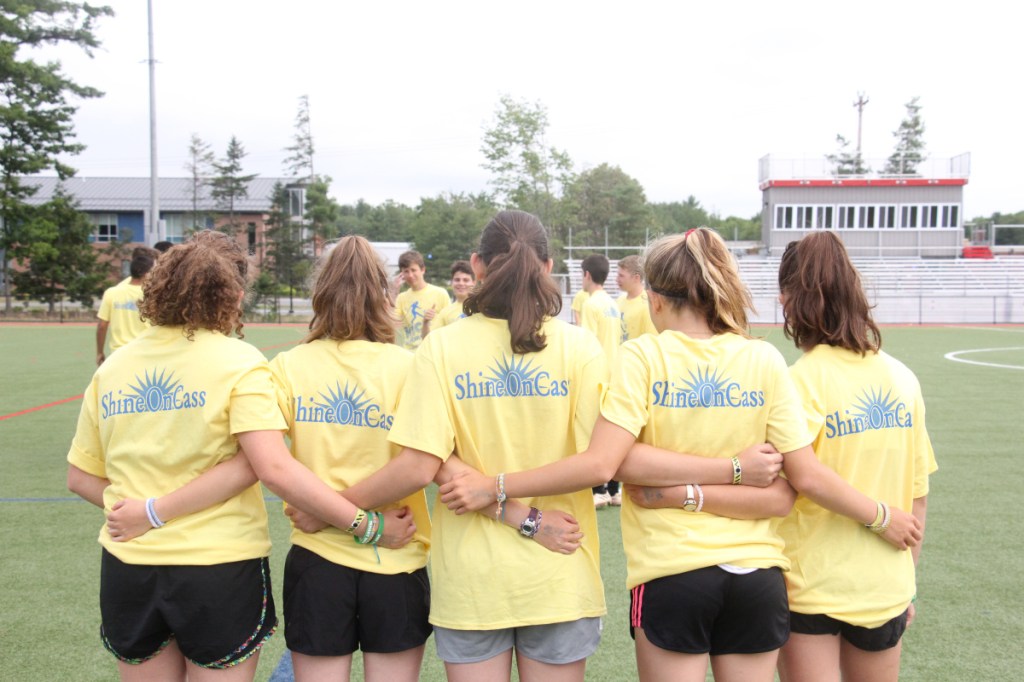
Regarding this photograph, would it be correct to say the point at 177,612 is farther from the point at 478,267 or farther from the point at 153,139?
the point at 153,139

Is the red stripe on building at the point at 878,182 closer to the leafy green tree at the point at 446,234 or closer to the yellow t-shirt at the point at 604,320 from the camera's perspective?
the leafy green tree at the point at 446,234

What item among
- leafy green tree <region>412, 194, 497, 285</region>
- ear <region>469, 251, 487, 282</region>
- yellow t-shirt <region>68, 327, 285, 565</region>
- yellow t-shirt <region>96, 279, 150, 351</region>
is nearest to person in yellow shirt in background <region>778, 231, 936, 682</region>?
ear <region>469, 251, 487, 282</region>

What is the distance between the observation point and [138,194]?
2472 inches

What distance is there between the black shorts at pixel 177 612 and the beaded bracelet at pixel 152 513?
13cm

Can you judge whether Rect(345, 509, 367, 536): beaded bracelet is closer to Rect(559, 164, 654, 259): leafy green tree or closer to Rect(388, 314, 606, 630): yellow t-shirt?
Rect(388, 314, 606, 630): yellow t-shirt

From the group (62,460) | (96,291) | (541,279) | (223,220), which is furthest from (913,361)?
(223,220)

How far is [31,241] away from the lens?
111ft

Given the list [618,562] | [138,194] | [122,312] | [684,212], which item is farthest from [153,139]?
[684,212]

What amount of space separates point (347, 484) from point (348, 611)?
381 mm

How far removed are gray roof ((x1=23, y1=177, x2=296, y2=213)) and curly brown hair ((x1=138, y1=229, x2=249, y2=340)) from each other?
57.1 m

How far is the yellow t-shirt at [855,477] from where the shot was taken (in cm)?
249

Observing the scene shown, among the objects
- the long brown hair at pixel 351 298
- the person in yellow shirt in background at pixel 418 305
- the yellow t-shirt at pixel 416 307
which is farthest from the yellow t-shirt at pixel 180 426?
the yellow t-shirt at pixel 416 307

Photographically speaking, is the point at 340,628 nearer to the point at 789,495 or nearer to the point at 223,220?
the point at 789,495

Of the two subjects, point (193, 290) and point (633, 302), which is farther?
point (633, 302)
